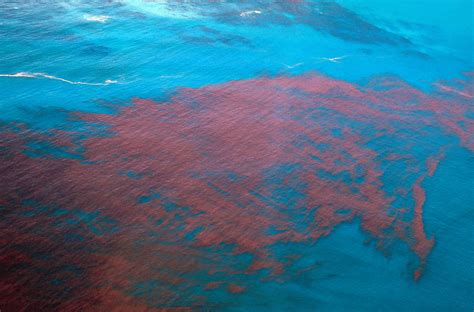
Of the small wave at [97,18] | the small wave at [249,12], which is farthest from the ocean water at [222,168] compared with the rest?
the small wave at [249,12]

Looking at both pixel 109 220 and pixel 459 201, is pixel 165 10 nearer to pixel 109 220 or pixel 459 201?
pixel 109 220

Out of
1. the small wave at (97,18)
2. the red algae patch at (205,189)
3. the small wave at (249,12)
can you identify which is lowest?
the red algae patch at (205,189)

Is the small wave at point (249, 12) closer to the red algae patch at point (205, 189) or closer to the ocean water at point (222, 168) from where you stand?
the ocean water at point (222, 168)

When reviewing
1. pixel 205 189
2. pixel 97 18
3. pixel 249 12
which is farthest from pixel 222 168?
pixel 249 12

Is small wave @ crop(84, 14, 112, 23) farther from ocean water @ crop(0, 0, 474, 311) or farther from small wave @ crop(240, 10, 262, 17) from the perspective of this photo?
small wave @ crop(240, 10, 262, 17)

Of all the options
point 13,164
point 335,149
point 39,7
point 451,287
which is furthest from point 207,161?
point 39,7

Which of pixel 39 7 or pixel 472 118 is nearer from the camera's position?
pixel 472 118

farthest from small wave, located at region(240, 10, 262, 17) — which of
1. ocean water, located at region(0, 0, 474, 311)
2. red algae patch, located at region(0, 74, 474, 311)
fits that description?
red algae patch, located at region(0, 74, 474, 311)

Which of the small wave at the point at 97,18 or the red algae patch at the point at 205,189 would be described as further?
the small wave at the point at 97,18

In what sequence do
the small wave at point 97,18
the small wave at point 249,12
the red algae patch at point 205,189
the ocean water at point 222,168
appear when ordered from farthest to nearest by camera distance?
the small wave at point 249,12, the small wave at point 97,18, the ocean water at point 222,168, the red algae patch at point 205,189
